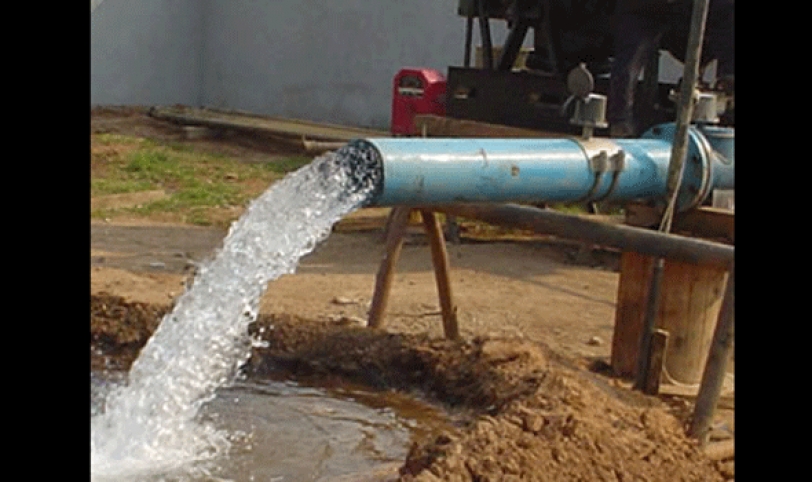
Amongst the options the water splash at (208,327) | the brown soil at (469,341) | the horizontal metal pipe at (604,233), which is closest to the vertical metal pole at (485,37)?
the brown soil at (469,341)

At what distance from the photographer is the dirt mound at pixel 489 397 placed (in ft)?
13.0

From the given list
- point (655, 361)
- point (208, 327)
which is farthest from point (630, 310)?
point (208, 327)

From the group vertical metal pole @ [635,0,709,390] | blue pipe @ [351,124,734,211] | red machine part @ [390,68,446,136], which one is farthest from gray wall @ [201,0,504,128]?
vertical metal pole @ [635,0,709,390]

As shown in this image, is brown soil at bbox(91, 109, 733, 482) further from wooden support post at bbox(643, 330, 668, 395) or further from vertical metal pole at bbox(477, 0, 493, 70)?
vertical metal pole at bbox(477, 0, 493, 70)

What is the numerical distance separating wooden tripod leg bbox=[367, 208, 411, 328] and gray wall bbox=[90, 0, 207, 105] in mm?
9652

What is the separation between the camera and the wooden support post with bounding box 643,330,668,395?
5078mm

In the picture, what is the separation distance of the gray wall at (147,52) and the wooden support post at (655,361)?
35.2ft

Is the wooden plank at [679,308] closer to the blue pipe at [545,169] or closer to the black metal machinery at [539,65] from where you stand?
the blue pipe at [545,169]

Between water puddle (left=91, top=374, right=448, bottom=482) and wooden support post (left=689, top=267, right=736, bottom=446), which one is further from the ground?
wooden support post (left=689, top=267, right=736, bottom=446)

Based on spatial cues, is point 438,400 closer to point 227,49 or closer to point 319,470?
point 319,470

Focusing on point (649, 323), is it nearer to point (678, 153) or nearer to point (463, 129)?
point (678, 153)

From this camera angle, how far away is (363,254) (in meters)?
8.70

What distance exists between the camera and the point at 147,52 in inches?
604
